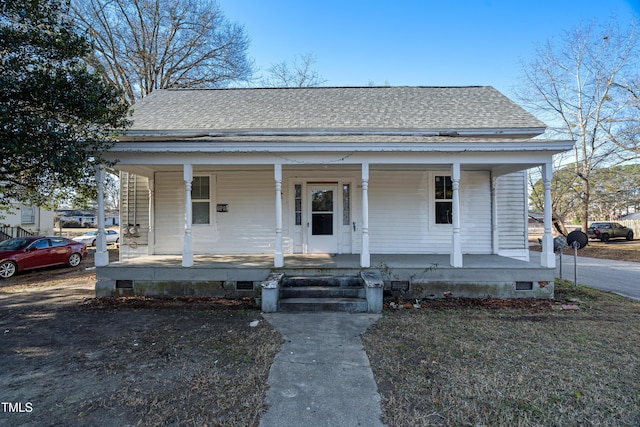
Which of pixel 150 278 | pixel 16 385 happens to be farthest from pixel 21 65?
pixel 16 385

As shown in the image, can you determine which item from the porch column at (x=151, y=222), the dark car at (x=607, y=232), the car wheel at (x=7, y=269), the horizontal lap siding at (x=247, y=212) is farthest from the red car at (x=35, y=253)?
the dark car at (x=607, y=232)

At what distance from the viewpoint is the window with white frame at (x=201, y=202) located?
29.3ft

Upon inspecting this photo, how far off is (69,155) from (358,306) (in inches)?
234

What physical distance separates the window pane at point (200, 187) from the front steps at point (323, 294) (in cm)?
396

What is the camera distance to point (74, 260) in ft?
41.0

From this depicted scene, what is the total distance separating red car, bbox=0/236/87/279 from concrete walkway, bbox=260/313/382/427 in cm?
1090

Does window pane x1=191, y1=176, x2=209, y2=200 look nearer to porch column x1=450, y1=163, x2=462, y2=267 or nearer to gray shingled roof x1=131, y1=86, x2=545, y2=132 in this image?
gray shingled roof x1=131, y1=86, x2=545, y2=132

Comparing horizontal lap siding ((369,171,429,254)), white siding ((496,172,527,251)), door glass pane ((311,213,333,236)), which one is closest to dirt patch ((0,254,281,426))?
door glass pane ((311,213,333,236))

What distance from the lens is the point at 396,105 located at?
10.1 metres

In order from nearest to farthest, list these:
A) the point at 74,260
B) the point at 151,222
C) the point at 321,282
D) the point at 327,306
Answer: the point at 327,306 < the point at 321,282 < the point at 151,222 < the point at 74,260

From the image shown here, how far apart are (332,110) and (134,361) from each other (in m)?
8.36

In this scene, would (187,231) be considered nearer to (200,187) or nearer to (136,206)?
(200,187)

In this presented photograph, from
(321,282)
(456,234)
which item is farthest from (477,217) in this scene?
(321,282)

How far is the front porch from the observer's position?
6.76 m
